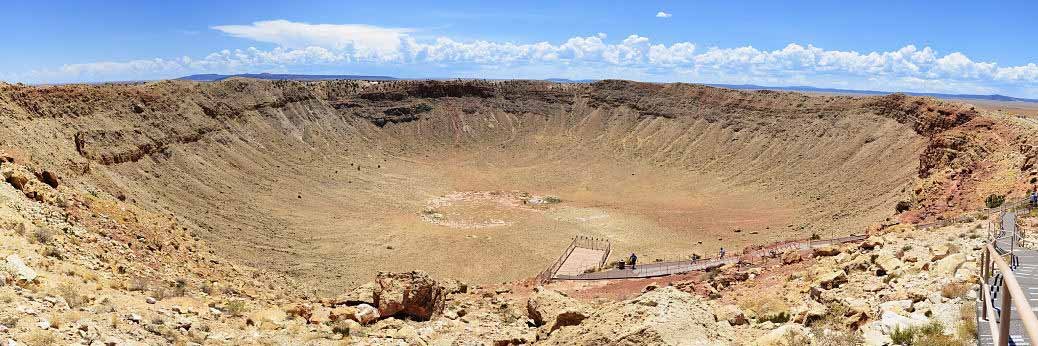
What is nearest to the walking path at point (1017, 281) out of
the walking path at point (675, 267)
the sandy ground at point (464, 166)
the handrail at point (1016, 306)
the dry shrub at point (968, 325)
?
the dry shrub at point (968, 325)

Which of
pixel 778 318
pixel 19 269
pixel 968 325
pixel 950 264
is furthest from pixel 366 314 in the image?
pixel 950 264

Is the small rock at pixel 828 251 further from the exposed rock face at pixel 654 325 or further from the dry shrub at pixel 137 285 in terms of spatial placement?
the dry shrub at pixel 137 285

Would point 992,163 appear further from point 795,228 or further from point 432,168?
point 432,168

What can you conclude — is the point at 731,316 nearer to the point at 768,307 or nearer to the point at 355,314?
the point at 768,307

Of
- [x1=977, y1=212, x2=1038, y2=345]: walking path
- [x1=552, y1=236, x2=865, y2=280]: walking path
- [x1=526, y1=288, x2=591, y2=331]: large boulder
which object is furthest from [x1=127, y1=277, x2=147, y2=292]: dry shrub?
[x1=552, y1=236, x2=865, y2=280]: walking path

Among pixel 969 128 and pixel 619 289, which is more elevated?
pixel 969 128

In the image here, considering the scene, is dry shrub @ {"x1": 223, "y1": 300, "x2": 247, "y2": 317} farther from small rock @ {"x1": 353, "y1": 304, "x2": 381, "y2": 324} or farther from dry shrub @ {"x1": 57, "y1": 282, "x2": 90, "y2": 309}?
dry shrub @ {"x1": 57, "y1": 282, "x2": 90, "y2": 309}

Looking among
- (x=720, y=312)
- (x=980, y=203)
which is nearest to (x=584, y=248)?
(x=980, y=203)
